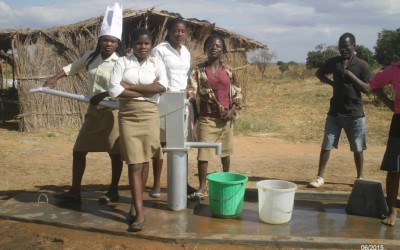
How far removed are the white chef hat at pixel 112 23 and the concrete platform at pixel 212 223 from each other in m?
1.57

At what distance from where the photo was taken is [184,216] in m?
3.73

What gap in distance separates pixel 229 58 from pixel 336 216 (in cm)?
982

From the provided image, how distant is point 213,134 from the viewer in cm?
430

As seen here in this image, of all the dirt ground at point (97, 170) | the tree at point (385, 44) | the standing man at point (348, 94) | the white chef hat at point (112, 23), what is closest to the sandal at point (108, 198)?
the dirt ground at point (97, 170)

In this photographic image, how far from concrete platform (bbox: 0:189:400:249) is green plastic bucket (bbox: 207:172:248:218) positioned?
76mm

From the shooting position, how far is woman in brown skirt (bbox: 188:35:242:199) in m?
4.20

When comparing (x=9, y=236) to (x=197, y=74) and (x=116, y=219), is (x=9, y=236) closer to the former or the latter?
(x=116, y=219)

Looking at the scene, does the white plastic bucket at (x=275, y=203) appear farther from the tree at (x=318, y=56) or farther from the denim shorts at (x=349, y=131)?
the tree at (x=318, y=56)

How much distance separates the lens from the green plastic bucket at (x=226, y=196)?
12.2 ft

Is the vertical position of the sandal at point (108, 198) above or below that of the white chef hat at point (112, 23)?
below

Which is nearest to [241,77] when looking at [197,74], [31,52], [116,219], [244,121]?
[244,121]

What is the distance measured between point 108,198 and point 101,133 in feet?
2.11

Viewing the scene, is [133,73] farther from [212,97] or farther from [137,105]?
[212,97]

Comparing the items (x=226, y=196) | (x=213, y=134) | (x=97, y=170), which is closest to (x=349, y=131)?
(x=213, y=134)
